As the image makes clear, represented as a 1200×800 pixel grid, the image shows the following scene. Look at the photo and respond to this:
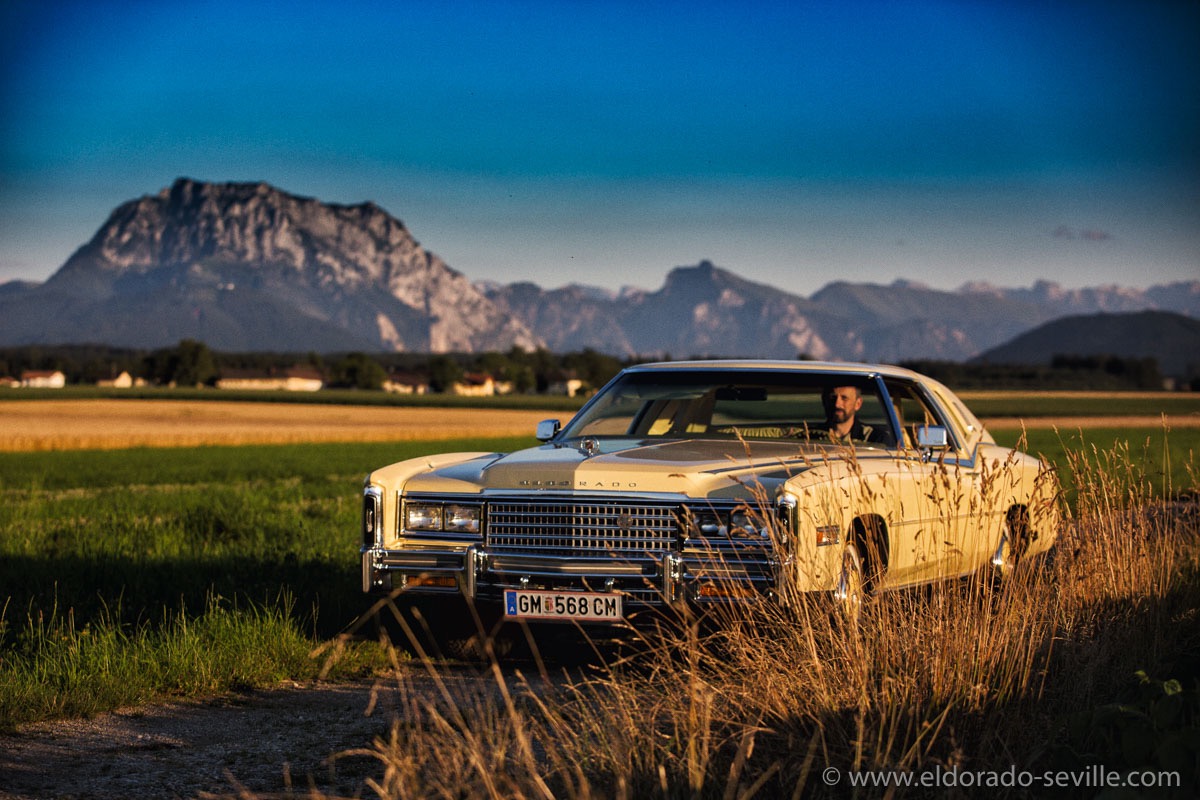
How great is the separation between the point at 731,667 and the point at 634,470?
1819 millimetres

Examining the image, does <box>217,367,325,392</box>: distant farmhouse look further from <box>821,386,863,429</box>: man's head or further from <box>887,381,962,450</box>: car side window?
<box>821,386,863,429</box>: man's head

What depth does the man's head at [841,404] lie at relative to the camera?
8281 millimetres

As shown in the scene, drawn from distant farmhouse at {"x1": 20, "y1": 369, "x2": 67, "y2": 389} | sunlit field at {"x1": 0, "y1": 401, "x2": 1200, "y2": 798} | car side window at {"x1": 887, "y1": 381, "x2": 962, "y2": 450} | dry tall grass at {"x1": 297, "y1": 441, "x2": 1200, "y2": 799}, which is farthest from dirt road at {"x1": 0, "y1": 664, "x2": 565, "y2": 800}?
distant farmhouse at {"x1": 20, "y1": 369, "x2": 67, "y2": 389}

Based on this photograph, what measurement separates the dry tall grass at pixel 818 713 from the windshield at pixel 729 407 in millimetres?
2058

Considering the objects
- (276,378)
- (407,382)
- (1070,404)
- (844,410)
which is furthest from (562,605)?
(276,378)

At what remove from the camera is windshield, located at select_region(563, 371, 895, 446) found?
8297 mm

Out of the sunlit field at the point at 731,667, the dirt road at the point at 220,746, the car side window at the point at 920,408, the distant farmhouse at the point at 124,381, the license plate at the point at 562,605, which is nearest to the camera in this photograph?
the sunlit field at the point at 731,667

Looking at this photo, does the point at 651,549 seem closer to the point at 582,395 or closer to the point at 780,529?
the point at 780,529

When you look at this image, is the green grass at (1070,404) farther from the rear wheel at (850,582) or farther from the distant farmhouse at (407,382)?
the distant farmhouse at (407,382)

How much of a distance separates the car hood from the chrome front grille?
3.4 inches

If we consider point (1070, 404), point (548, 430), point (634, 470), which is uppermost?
point (548, 430)

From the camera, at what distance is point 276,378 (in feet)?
590

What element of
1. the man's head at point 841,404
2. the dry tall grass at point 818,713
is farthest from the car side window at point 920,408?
the dry tall grass at point 818,713

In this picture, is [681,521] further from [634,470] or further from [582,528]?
[582,528]
